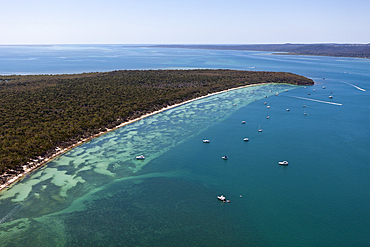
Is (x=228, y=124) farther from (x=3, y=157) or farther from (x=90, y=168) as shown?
(x=3, y=157)

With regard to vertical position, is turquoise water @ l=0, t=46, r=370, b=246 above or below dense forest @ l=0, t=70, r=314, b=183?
below

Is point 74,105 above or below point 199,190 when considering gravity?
above

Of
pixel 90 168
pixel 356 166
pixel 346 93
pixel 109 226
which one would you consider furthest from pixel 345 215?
pixel 346 93

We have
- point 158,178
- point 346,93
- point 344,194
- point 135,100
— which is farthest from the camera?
point 346,93

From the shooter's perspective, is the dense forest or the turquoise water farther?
the dense forest

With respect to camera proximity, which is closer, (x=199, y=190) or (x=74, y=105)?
(x=199, y=190)
